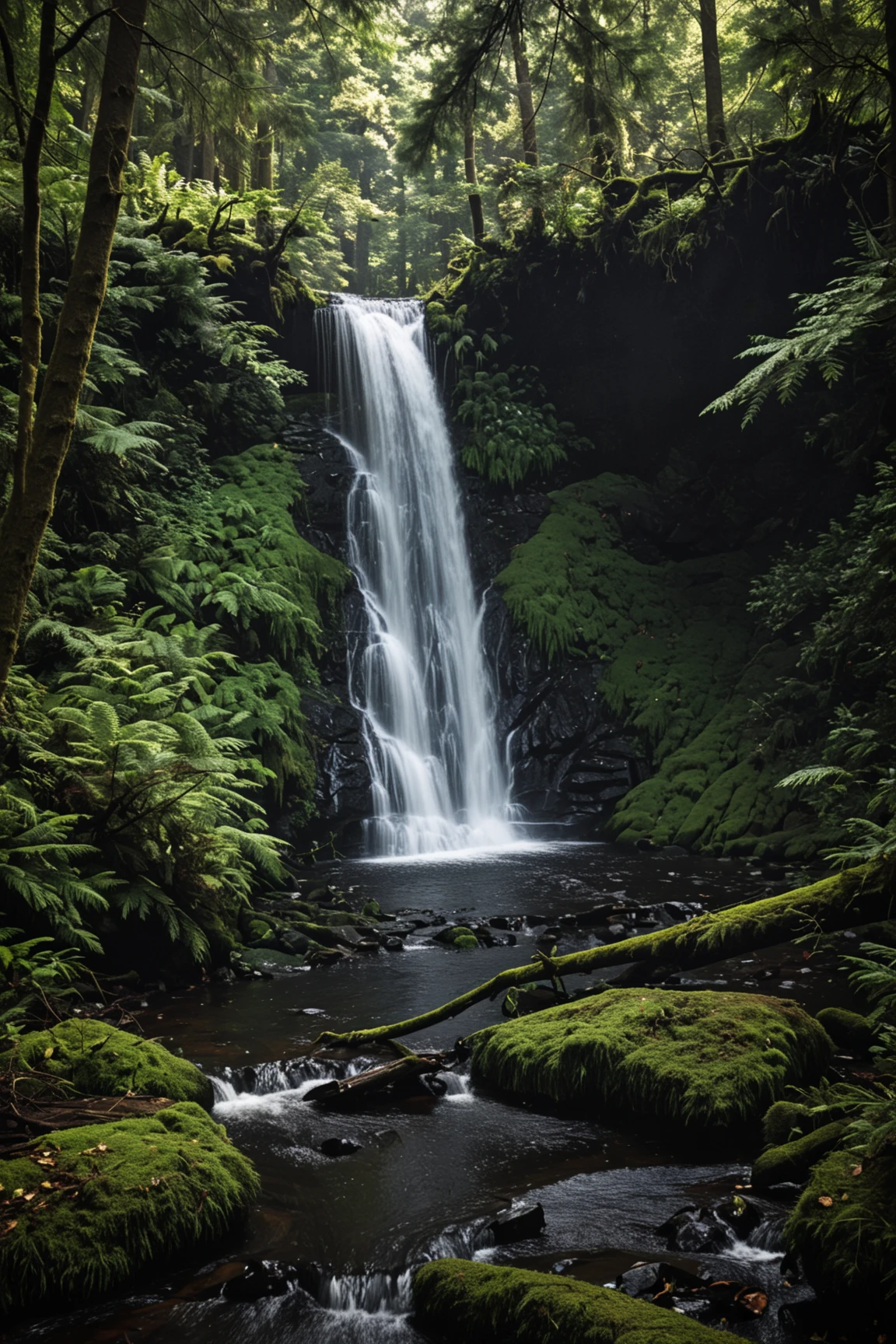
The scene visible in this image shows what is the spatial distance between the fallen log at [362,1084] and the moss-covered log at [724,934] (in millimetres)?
276

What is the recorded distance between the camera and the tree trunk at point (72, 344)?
15.2 ft

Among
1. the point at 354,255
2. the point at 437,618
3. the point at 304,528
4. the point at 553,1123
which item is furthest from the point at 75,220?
the point at 354,255

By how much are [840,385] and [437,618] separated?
7.50 m

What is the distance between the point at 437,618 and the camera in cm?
1579

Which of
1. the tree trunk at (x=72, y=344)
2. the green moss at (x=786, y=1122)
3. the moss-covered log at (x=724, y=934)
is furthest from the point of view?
the moss-covered log at (x=724, y=934)

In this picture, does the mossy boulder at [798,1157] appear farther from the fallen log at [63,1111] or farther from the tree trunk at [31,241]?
the tree trunk at [31,241]

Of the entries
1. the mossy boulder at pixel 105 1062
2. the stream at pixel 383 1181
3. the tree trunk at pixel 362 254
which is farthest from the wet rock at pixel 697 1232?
the tree trunk at pixel 362 254

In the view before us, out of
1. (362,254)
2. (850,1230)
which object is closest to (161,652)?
(850,1230)

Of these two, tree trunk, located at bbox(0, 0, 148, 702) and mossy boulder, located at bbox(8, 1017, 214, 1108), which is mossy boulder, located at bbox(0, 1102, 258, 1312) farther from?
tree trunk, located at bbox(0, 0, 148, 702)

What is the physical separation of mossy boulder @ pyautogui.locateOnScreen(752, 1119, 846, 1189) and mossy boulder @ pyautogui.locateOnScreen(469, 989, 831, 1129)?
1.50 ft

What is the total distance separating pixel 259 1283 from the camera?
135 inches

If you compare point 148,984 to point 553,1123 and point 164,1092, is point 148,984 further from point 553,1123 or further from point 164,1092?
point 553,1123

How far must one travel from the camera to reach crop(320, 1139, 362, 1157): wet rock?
4.48 m

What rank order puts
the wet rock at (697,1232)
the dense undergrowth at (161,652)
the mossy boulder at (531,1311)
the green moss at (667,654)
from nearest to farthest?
the mossy boulder at (531,1311) → the wet rock at (697,1232) → the dense undergrowth at (161,652) → the green moss at (667,654)
